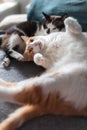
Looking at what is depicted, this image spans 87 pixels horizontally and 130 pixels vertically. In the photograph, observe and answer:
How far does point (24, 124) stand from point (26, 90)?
5.7 inches

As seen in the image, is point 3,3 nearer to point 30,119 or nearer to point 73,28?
point 73,28

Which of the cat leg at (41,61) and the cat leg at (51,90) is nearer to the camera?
the cat leg at (51,90)

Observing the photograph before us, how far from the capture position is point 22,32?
169 centimetres

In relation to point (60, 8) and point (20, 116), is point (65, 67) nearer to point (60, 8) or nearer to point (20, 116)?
point (20, 116)

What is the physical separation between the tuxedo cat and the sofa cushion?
0.05m

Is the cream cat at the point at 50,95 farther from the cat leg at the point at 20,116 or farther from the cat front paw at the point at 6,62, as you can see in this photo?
the cat front paw at the point at 6,62

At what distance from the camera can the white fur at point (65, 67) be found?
1.05 meters

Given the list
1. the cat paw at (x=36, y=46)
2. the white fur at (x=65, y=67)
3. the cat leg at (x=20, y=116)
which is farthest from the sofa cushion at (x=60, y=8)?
the cat leg at (x=20, y=116)

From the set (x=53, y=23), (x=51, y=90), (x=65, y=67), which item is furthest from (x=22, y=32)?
A: (x=51, y=90)

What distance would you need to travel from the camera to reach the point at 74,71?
1.13 meters

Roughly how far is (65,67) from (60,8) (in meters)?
0.67

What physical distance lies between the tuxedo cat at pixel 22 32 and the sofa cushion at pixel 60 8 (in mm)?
52

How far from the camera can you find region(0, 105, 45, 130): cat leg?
3.21ft

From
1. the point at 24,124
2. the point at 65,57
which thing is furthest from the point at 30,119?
the point at 65,57
